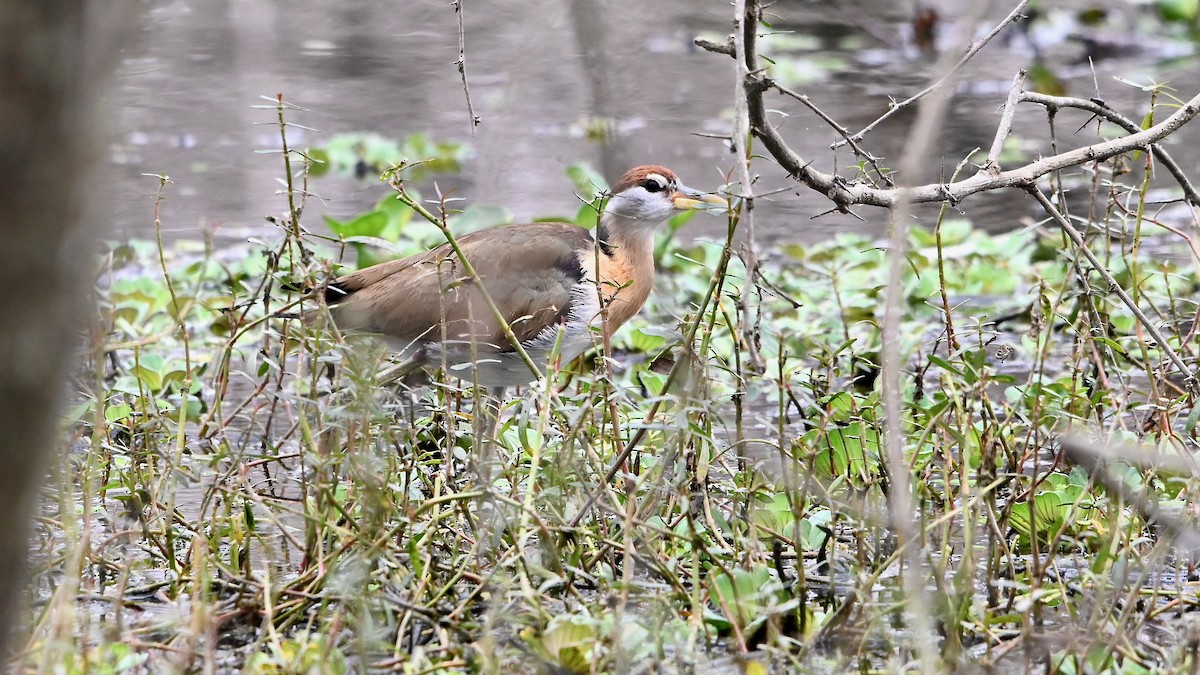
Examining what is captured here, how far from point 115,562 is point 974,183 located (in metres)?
2.27

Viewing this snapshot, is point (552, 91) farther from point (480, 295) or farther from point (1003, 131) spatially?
point (1003, 131)

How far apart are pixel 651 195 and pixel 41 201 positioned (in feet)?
12.8

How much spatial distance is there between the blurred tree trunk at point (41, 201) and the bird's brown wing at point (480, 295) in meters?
2.85

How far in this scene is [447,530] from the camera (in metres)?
3.37

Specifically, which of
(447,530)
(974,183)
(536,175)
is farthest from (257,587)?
(536,175)

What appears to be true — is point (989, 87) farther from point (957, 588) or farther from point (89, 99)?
point (89, 99)

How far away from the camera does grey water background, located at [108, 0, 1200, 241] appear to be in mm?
8664

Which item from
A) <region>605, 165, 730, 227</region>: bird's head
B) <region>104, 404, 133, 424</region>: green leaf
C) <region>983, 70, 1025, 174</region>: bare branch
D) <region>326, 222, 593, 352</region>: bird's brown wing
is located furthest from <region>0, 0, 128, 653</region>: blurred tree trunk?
<region>605, 165, 730, 227</region>: bird's head

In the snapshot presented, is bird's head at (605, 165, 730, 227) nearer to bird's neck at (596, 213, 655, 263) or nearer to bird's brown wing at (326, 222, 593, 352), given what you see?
bird's neck at (596, 213, 655, 263)

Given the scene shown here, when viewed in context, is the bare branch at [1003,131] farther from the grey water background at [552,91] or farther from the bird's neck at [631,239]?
the grey water background at [552,91]

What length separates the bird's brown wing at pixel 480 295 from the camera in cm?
481

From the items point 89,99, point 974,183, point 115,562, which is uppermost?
point 89,99

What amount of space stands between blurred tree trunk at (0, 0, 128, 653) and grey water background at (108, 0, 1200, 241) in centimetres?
521

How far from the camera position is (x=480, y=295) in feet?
15.8
